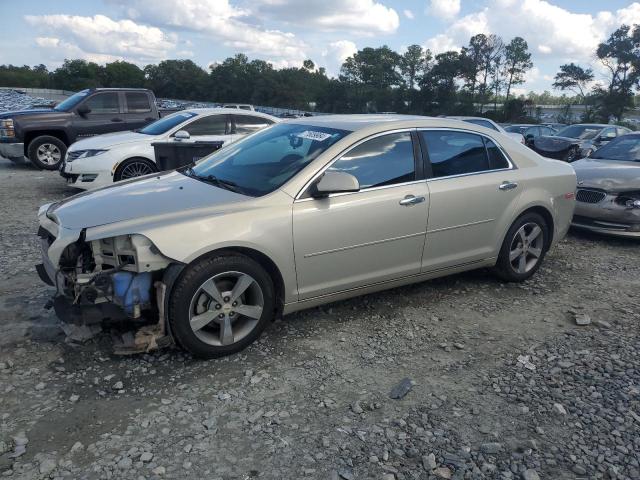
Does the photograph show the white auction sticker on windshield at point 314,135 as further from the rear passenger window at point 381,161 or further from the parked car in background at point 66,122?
the parked car in background at point 66,122

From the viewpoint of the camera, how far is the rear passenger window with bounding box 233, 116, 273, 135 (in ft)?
30.3

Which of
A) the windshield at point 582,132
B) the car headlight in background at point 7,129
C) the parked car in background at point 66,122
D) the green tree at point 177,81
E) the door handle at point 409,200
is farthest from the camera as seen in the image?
the green tree at point 177,81

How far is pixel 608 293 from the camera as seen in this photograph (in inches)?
197

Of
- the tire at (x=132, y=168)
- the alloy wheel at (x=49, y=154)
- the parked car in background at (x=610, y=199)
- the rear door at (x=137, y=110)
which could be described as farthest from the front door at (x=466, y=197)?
the alloy wheel at (x=49, y=154)

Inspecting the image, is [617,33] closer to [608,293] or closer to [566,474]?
[608,293]

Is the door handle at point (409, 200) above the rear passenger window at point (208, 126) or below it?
below

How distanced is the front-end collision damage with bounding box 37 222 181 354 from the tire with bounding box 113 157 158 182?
5.21 meters

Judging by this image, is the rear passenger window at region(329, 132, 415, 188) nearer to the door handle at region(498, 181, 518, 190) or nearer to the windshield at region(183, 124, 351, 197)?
the windshield at region(183, 124, 351, 197)

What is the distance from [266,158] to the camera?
4.20 metres

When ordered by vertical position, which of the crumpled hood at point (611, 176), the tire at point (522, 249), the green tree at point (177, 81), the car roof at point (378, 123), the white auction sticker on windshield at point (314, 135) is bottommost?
the tire at point (522, 249)

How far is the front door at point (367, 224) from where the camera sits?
3.71 m

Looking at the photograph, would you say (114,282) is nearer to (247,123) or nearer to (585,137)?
(247,123)

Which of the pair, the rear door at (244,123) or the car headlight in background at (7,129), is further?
the car headlight in background at (7,129)

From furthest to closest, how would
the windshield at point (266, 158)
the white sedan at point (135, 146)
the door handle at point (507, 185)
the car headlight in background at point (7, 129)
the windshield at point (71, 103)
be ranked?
the windshield at point (71, 103) < the car headlight in background at point (7, 129) < the white sedan at point (135, 146) < the door handle at point (507, 185) < the windshield at point (266, 158)
